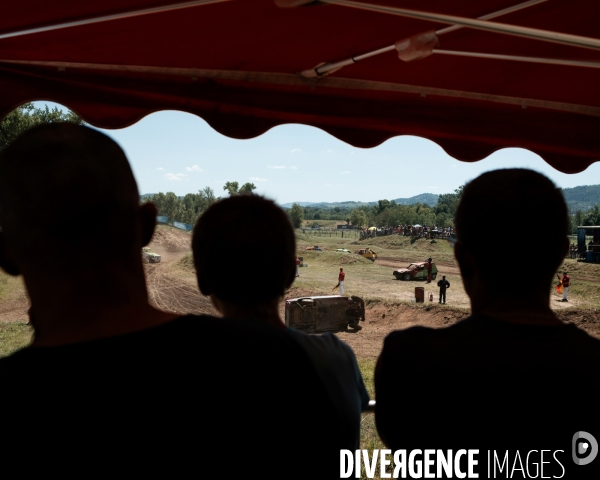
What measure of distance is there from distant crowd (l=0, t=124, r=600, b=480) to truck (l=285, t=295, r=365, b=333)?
Answer: 13.6 meters

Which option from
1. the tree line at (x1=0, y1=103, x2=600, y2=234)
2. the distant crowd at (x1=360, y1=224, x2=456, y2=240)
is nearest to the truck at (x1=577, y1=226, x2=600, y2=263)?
the tree line at (x1=0, y1=103, x2=600, y2=234)

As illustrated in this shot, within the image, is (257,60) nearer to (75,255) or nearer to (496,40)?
(496,40)

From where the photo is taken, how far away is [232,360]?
0.65 meters

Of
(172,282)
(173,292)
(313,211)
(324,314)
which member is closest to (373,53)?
(324,314)

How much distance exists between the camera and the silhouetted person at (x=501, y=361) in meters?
0.82

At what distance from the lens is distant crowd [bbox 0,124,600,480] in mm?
604

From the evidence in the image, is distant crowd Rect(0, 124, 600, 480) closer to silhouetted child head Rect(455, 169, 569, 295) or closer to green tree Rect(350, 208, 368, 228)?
silhouetted child head Rect(455, 169, 569, 295)

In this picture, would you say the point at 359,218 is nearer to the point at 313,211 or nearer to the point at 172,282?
the point at 313,211

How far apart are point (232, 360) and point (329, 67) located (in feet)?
4.66

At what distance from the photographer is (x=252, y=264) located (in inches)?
36.9

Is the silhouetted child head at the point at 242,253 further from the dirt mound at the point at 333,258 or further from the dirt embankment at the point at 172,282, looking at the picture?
the dirt mound at the point at 333,258

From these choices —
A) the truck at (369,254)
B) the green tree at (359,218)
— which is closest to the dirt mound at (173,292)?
the truck at (369,254)

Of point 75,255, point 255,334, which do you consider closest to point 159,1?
point 75,255

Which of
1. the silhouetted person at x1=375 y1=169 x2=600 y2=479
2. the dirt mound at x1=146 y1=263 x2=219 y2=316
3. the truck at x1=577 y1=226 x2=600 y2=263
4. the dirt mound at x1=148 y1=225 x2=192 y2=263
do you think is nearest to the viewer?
the silhouetted person at x1=375 y1=169 x2=600 y2=479
